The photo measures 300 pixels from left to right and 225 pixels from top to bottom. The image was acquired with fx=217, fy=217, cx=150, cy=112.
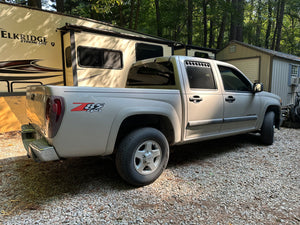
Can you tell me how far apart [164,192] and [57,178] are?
62.4 inches

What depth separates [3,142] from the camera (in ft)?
17.0

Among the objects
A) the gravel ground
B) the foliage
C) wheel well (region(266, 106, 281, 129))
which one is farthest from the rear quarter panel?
the foliage

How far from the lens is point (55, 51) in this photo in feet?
21.5

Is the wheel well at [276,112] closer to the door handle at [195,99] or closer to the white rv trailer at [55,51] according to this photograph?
the door handle at [195,99]

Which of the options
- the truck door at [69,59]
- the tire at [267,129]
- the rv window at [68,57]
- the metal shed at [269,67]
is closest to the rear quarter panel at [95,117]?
the tire at [267,129]

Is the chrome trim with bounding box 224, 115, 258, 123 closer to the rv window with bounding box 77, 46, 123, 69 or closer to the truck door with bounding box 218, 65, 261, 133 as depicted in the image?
the truck door with bounding box 218, 65, 261, 133

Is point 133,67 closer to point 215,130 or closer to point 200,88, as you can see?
point 200,88

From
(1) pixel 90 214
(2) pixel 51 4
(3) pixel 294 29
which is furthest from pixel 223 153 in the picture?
(3) pixel 294 29

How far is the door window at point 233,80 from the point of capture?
4.02 m

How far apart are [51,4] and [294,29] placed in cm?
2561

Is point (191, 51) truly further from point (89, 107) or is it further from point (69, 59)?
point (89, 107)

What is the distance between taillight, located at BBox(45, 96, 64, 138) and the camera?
224cm

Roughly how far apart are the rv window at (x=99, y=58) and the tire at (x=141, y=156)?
4.29 meters

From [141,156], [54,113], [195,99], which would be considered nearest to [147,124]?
[141,156]
